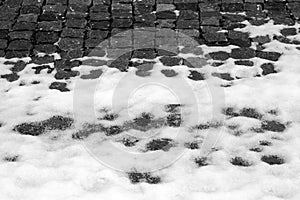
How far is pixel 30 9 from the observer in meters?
5.41

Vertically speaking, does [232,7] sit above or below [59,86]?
above

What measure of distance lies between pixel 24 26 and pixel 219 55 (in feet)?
5.80

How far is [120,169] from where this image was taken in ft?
11.5

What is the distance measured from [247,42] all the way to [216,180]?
6.09 ft

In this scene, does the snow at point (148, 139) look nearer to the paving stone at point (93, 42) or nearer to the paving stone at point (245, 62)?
the paving stone at point (245, 62)

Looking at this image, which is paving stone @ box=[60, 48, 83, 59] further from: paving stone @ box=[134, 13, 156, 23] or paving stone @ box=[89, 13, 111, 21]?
paving stone @ box=[134, 13, 156, 23]

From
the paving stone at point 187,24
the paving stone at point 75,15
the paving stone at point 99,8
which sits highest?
the paving stone at point 99,8

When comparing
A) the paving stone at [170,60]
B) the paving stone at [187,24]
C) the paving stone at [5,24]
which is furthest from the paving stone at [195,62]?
the paving stone at [5,24]

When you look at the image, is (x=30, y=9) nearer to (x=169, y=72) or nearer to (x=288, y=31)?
(x=169, y=72)

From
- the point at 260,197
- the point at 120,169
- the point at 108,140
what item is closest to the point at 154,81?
the point at 108,140

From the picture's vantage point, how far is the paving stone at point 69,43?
16.0ft

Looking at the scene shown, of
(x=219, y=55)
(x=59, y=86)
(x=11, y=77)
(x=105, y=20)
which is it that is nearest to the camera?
(x=59, y=86)

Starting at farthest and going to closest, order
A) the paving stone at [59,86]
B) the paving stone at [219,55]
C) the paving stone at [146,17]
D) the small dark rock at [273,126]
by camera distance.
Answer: the paving stone at [146,17]
the paving stone at [219,55]
the paving stone at [59,86]
the small dark rock at [273,126]

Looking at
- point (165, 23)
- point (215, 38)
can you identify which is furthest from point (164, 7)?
point (215, 38)
